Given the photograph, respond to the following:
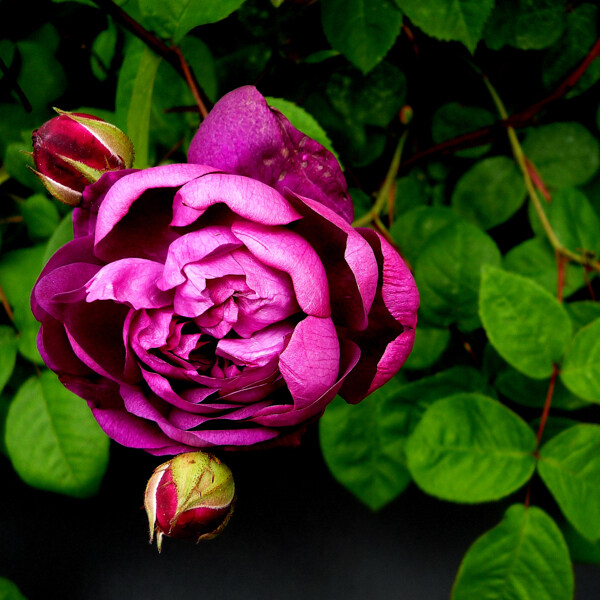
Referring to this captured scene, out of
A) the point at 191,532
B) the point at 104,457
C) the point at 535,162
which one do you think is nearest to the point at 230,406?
the point at 191,532

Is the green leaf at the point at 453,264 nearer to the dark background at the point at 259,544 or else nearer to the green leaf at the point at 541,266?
the green leaf at the point at 541,266

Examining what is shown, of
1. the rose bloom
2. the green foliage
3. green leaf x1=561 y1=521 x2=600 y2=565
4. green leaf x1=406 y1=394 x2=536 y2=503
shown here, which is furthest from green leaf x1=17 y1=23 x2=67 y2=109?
green leaf x1=561 y1=521 x2=600 y2=565

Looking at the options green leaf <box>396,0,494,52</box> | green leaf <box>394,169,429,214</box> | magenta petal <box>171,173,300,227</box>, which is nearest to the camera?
magenta petal <box>171,173,300,227</box>

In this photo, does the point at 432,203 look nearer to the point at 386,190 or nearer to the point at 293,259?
the point at 386,190

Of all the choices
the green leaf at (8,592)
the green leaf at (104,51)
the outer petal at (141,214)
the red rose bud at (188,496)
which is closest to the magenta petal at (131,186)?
the outer petal at (141,214)

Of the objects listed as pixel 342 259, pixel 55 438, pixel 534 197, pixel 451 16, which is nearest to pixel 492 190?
pixel 534 197

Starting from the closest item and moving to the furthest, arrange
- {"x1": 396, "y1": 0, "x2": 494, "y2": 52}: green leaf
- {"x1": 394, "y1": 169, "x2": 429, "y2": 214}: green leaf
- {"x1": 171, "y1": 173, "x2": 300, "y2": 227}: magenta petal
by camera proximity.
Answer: {"x1": 171, "y1": 173, "x2": 300, "y2": 227}: magenta petal → {"x1": 396, "y1": 0, "x2": 494, "y2": 52}: green leaf → {"x1": 394, "y1": 169, "x2": 429, "y2": 214}: green leaf

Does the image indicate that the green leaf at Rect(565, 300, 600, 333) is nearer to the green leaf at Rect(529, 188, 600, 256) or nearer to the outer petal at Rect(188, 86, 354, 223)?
the green leaf at Rect(529, 188, 600, 256)
